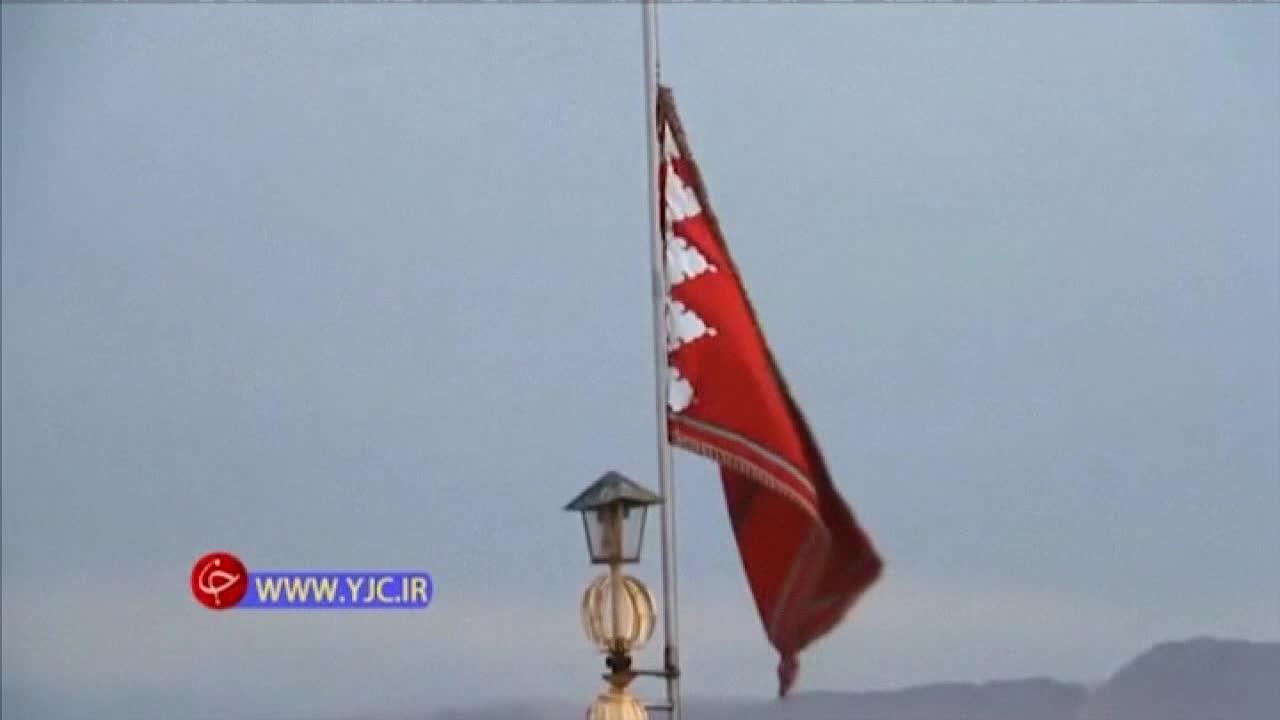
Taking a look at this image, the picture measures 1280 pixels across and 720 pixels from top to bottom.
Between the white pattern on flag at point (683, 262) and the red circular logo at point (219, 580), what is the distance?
1243 mm

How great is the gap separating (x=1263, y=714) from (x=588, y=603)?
1.42 meters

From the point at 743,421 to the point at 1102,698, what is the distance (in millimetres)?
1094

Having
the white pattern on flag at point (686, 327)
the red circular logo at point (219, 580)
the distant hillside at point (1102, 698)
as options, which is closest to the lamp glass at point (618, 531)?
the white pattern on flag at point (686, 327)

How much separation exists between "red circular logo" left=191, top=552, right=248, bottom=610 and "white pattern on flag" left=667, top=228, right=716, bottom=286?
124 centimetres

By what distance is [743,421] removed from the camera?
282 centimetres

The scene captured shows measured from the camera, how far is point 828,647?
3469 mm

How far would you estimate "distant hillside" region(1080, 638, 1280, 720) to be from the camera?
3424 millimetres

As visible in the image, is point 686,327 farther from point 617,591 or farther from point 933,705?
point 933,705

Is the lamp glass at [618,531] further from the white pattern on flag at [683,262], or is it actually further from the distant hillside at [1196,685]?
the distant hillside at [1196,685]

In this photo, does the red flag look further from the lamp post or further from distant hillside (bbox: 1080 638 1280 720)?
distant hillside (bbox: 1080 638 1280 720)

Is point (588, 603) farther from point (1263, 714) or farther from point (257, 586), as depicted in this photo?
point (1263, 714)

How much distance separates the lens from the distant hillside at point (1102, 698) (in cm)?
343

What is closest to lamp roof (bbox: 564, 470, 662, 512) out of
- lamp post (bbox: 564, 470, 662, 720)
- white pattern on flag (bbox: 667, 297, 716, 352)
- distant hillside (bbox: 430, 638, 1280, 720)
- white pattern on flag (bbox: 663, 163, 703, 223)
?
lamp post (bbox: 564, 470, 662, 720)

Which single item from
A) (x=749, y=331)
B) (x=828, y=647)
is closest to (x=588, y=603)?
(x=749, y=331)
